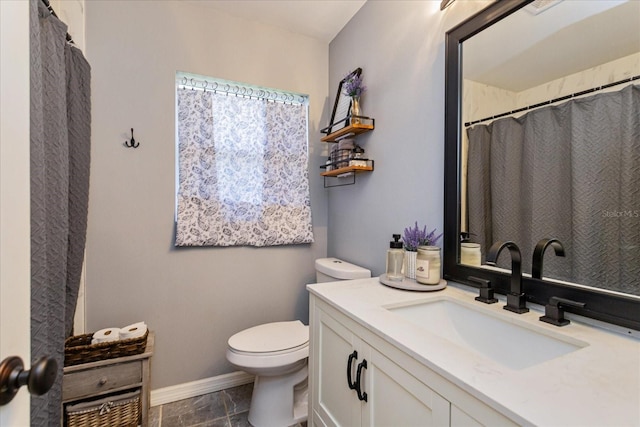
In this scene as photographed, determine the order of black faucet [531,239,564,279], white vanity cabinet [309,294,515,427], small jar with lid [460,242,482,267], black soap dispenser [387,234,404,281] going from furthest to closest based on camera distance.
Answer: black soap dispenser [387,234,404,281]
small jar with lid [460,242,482,267]
black faucet [531,239,564,279]
white vanity cabinet [309,294,515,427]

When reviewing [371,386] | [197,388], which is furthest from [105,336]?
[371,386]

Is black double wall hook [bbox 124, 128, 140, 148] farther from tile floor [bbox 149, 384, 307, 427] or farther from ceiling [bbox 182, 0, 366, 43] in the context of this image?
tile floor [bbox 149, 384, 307, 427]

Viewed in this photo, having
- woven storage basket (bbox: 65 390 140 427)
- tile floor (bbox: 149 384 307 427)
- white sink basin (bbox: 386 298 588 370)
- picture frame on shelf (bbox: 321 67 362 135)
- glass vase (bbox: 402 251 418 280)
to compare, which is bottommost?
tile floor (bbox: 149 384 307 427)

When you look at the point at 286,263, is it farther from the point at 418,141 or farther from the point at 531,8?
the point at 531,8

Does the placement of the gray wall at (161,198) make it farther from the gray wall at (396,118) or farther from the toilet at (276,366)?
the gray wall at (396,118)

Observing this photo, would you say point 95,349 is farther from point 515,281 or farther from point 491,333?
point 515,281

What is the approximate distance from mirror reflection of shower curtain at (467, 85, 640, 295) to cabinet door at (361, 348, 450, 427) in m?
0.59

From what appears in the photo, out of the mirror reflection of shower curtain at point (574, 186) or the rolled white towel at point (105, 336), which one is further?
the rolled white towel at point (105, 336)

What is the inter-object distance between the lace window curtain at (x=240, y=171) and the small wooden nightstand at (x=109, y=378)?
0.68 metres

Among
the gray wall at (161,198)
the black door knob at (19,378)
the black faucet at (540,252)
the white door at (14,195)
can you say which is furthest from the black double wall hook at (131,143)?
the black faucet at (540,252)

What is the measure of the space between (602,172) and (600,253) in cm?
23

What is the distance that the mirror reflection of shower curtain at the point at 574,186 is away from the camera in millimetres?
765

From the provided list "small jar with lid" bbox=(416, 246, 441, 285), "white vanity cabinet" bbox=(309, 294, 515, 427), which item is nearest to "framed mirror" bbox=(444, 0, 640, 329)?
"small jar with lid" bbox=(416, 246, 441, 285)

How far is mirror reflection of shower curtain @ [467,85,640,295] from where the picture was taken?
2.51 feet
